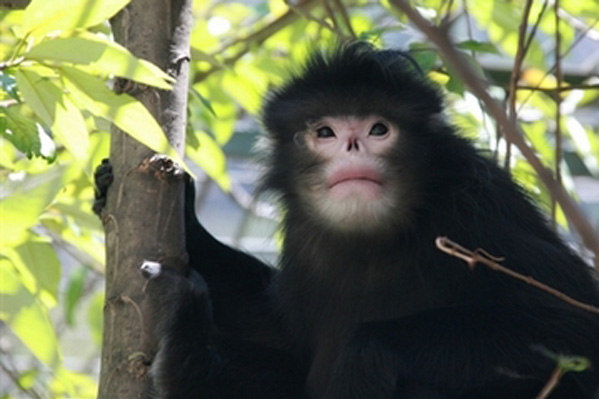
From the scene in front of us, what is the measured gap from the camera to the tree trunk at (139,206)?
336 cm

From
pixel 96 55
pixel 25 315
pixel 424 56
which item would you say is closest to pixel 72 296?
pixel 25 315

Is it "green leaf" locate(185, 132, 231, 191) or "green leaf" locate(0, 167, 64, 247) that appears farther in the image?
"green leaf" locate(185, 132, 231, 191)

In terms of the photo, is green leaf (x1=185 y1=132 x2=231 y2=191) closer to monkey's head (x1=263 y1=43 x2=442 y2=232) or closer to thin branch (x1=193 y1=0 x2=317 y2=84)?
monkey's head (x1=263 y1=43 x2=442 y2=232)

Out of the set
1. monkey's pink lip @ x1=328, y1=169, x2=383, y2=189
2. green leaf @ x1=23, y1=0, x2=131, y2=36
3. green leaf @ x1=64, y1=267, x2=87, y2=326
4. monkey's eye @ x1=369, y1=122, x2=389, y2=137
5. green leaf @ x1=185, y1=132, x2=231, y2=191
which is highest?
green leaf @ x1=23, y1=0, x2=131, y2=36

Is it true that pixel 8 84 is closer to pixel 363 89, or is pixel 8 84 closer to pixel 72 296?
pixel 363 89

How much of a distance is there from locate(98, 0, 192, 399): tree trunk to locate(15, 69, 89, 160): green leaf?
416 millimetres

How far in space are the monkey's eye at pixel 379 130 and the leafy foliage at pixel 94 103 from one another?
0.31 meters

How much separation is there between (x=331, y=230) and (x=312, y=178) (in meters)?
0.25

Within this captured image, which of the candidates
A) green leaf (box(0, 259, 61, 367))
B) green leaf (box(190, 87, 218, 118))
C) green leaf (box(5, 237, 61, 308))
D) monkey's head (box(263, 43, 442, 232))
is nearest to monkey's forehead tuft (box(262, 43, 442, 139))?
monkey's head (box(263, 43, 442, 232))

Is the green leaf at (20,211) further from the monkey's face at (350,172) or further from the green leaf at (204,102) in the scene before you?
the monkey's face at (350,172)

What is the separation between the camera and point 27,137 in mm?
3307

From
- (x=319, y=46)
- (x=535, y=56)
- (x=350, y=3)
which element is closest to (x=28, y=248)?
(x=319, y=46)

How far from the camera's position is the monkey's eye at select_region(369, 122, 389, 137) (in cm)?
430

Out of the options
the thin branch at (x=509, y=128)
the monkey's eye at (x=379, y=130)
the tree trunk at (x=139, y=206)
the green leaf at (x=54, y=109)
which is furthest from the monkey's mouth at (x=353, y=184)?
the thin branch at (x=509, y=128)
